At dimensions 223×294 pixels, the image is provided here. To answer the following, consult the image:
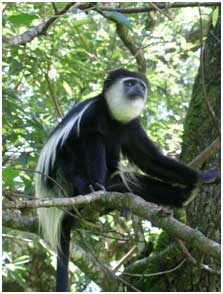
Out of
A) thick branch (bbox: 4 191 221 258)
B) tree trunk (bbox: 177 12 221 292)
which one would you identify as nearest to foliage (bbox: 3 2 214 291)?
tree trunk (bbox: 177 12 221 292)

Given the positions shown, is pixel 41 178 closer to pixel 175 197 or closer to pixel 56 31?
pixel 175 197

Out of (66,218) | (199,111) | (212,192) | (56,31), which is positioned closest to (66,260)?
(66,218)

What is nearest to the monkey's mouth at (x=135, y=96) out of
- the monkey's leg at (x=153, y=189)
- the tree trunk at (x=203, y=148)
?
the tree trunk at (x=203, y=148)

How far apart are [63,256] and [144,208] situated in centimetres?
82

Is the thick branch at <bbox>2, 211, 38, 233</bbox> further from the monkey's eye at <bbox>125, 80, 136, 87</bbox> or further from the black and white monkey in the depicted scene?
the monkey's eye at <bbox>125, 80, 136, 87</bbox>

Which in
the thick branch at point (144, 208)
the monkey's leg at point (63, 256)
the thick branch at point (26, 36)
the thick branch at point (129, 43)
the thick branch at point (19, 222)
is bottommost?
the monkey's leg at point (63, 256)

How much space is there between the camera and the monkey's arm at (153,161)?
103 inches

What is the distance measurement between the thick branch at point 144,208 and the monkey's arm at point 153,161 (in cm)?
68

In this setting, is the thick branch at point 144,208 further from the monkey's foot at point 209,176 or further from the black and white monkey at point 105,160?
the monkey's foot at point 209,176

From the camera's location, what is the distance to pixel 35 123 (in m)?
2.33

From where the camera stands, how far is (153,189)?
2672 mm

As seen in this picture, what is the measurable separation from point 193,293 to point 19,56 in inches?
61.8

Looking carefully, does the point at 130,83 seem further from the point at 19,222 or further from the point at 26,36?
the point at 19,222

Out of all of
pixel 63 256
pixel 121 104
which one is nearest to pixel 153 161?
pixel 121 104
